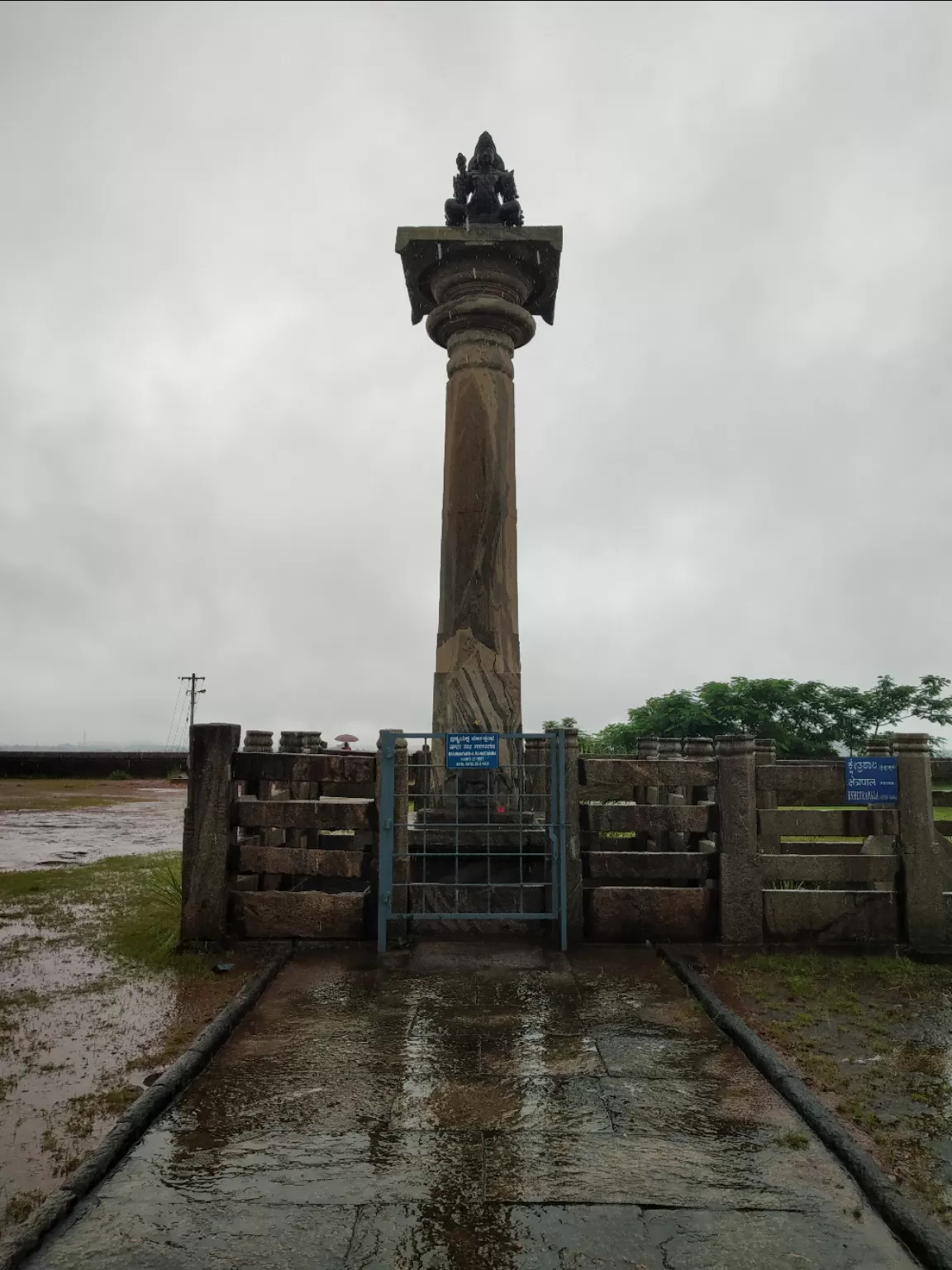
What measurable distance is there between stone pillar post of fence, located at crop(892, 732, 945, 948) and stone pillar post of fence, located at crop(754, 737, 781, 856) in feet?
3.38

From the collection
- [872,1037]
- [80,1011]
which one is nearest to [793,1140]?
[872,1037]

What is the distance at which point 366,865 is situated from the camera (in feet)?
22.6

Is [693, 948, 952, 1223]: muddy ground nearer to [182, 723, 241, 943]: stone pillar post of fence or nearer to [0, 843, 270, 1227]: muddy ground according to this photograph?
[0, 843, 270, 1227]: muddy ground

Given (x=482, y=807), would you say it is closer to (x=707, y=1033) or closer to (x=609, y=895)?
(x=609, y=895)

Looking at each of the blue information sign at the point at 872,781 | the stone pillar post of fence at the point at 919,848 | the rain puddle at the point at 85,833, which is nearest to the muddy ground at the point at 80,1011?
the rain puddle at the point at 85,833

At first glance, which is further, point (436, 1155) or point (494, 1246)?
point (436, 1155)

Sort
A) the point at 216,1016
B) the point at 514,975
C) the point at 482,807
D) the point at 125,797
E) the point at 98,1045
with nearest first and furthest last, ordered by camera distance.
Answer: the point at 98,1045 → the point at 216,1016 → the point at 514,975 → the point at 482,807 → the point at 125,797

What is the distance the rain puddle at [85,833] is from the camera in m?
12.3

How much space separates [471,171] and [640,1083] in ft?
31.8

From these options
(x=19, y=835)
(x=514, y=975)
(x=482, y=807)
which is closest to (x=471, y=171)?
(x=482, y=807)

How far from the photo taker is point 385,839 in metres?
6.66

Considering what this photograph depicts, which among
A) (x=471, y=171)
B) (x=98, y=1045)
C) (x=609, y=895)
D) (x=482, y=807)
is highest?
(x=471, y=171)

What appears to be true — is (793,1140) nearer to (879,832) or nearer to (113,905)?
(879,832)

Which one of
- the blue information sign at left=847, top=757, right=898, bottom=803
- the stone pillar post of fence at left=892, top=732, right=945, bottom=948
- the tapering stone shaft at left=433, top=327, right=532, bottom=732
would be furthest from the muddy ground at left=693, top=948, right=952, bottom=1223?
the tapering stone shaft at left=433, top=327, right=532, bottom=732
